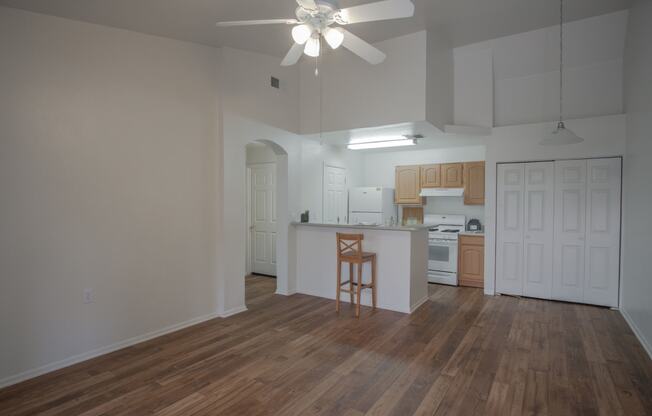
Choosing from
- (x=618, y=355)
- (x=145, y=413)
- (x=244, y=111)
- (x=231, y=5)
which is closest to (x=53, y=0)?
(x=231, y=5)

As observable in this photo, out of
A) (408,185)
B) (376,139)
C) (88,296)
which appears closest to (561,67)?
(376,139)

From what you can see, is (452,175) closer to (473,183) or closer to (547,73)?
(473,183)

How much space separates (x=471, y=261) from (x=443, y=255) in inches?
17.2

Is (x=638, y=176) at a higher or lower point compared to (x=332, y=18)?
lower

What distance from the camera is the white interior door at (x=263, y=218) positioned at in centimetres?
612

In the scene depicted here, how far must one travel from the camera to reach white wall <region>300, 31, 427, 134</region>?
161 inches

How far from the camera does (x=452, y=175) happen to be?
6.02 m

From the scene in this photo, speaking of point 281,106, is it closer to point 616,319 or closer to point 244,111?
point 244,111

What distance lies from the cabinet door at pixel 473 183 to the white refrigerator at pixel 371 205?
4.56 feet

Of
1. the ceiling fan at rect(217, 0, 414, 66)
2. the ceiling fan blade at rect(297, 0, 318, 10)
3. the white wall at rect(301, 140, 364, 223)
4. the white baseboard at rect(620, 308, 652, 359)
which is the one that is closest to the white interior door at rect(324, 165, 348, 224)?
the white wall at rect(301, 140, 364, 223)

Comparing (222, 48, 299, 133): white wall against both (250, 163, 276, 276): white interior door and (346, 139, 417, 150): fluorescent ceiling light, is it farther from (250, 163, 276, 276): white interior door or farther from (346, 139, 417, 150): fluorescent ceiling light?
(250, 163, 276, 276): white interior door

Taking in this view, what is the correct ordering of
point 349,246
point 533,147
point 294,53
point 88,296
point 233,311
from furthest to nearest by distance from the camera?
point 533,147, point 349,246, point 233,311, point 88,296, point 294,53

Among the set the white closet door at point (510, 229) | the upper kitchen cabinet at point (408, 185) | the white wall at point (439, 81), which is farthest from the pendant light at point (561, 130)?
the upper kitchen cabinet at point (408, 185)

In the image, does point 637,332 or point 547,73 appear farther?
point 547,73
